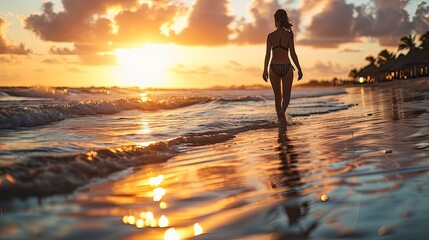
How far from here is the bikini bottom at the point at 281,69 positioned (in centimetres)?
935

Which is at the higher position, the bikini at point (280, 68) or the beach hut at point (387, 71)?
the beach hut at point (387, 71)

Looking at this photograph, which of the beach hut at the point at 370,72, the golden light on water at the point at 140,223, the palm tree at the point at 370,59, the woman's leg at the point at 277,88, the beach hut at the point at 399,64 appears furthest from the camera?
the palm tree at the point at 370,59

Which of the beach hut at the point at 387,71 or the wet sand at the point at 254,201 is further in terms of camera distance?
the beach hut at the point at 387,71

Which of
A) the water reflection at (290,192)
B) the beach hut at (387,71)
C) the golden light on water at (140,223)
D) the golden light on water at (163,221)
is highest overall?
the beach hut at (387,71)

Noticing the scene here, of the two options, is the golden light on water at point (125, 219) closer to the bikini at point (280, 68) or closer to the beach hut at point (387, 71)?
the bikini at point (280, 68)

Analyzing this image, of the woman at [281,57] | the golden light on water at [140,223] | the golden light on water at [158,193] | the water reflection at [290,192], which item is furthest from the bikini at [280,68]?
the golden light on water at [140,223]

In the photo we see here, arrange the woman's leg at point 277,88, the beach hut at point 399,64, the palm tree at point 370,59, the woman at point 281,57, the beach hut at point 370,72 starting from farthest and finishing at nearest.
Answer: the palm tree at point 370,59 < the beach hut at point 370,72 < the beach hut at point 399,64 < the woman's leg at point 277,88 < the woman at point 281,57

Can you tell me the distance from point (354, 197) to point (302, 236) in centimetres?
72

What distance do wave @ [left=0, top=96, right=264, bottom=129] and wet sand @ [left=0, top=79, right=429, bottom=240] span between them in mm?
5843

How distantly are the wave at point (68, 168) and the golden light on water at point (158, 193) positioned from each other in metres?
0.63

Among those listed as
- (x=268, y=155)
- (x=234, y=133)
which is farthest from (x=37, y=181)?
(x=234, y=133)

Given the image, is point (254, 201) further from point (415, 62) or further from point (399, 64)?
point (399, 64)

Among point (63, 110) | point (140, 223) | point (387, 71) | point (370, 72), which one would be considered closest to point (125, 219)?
point (140, 223)

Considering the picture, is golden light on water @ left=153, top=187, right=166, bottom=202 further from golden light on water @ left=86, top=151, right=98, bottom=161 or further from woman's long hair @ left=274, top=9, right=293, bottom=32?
woman's long hair @ left=274, top=9, right=293, bottom=32
